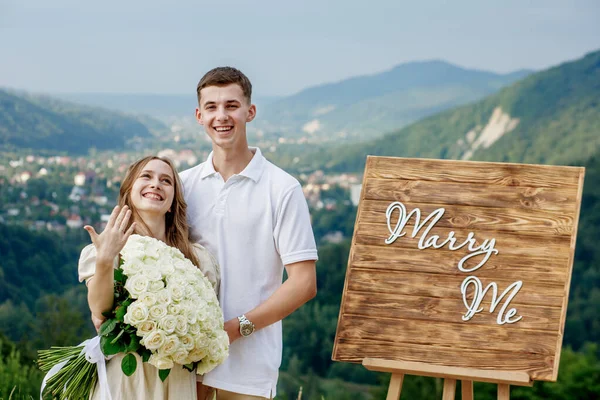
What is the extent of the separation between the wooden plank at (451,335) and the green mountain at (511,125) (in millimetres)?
52004

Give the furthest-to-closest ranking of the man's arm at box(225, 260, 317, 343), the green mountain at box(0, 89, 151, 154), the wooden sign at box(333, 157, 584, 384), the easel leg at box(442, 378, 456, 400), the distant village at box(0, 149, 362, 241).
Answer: the green mountain at box(0, 89, 151, 154)
the distant village at box(0, 149, 362, 241)
the easel leg at box(442, 378, 456, 400)
the wooden sign at box(333, 157, 584, 384)
the man's arm at box(225, 260, 317, 343)

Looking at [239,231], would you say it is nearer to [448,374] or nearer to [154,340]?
[154,340]

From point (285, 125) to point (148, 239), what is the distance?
7722 centimetres

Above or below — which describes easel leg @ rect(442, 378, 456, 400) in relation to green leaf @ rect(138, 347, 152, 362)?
below

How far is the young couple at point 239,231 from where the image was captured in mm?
2699

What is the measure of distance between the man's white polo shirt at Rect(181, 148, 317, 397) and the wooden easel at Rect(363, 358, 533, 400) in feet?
1.38

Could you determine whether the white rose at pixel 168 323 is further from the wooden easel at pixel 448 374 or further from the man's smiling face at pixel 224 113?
the wooden easel at pixel 448 374

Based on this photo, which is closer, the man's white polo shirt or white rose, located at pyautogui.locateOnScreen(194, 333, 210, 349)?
white rose, located at pyautogui.locateOnScreen(194, 333, 210, 349)

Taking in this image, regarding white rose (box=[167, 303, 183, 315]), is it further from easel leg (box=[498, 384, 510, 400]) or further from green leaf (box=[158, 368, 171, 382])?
easel leg (box=[498, 384, 510, 400])

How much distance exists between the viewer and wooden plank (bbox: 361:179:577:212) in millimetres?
2949

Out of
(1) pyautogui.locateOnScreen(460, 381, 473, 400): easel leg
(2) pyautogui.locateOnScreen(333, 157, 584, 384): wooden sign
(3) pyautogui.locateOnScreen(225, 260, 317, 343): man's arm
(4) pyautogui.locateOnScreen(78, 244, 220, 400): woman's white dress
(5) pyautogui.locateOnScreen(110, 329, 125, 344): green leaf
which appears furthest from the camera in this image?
(1) pyautogui.locateOnScreen(460, 381, 473, 400): easel leg

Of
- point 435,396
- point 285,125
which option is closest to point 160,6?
point 285,125

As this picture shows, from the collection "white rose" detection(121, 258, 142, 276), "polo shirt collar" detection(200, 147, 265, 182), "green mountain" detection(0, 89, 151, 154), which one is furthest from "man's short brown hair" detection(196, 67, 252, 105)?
"green mountain" detection(0, 89, 151, 154)

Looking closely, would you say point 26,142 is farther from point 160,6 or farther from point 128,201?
point 128,201
